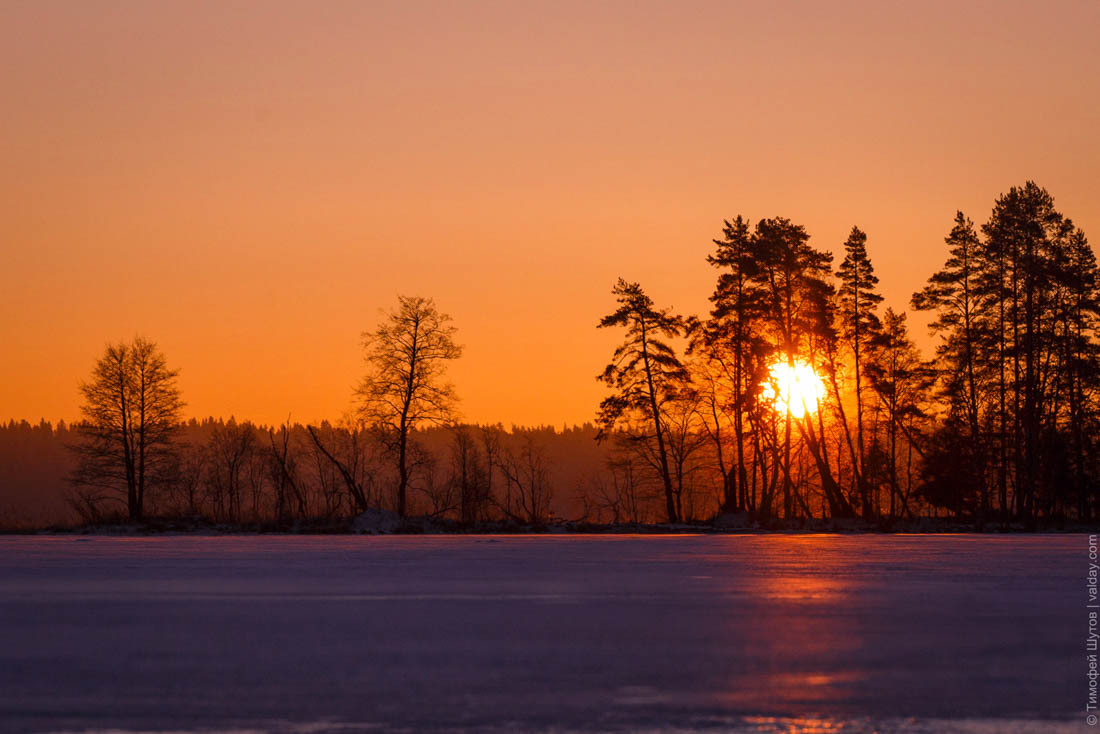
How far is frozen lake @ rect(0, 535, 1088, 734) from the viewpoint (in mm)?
7410

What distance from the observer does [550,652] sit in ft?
32.6

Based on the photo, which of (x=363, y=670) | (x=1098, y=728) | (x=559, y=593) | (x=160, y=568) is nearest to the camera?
(x=1098, y=728)

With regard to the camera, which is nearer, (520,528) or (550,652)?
(550,652)

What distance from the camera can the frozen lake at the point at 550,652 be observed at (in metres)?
7.41

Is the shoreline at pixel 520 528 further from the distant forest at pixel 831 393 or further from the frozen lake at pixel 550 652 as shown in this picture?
the frozen lake at pixel 550 652

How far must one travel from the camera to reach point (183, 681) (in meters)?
8.73

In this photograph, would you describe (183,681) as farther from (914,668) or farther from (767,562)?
(767,562)

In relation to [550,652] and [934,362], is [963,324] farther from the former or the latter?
[550,652]

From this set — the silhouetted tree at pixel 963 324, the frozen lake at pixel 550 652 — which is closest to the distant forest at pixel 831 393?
the silhouetted tree at pixel 963 324

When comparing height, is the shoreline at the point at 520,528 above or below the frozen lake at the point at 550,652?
below

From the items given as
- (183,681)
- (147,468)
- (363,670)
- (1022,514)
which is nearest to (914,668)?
(363,670)

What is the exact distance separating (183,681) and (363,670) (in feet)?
4.40

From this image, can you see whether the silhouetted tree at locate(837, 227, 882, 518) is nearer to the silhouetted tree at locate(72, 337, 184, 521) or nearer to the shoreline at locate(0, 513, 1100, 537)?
the shoreline at locate(0, 513, 1100, 537)

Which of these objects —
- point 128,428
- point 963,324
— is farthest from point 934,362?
point 128,428
